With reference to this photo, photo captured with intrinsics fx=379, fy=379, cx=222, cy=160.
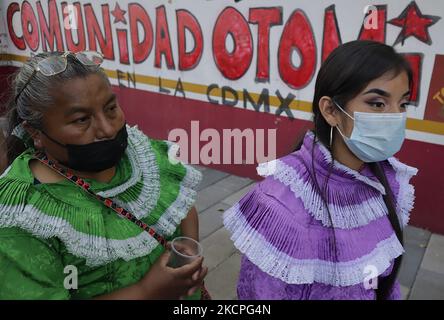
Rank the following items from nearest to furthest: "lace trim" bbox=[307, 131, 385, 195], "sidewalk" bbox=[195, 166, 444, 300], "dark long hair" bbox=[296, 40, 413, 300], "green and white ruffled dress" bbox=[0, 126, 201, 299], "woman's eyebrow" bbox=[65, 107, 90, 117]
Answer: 1. "green and white ruffled dress" bbox=[0, 126, 201, 299]
2. "woman's eyebrow" bbox=[65, 107, 90, 117]
3. "dark long hair" bbox=[296, 40, 413, 300]
4. "lace trim" bbox=[307, 131, 385, 195]
5. "sidewalk" bbox=[195, 166, 444, 300]

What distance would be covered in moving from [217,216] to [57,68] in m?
2.57

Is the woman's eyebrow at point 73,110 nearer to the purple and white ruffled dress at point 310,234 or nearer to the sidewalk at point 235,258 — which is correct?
the purple and white ruffled dress at point 310,234

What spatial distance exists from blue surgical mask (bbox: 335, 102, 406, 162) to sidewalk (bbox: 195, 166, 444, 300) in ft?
4.97

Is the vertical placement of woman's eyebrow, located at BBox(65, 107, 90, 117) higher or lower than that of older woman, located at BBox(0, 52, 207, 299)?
higher

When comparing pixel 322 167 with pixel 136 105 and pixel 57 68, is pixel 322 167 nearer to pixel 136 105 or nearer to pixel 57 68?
pixel 57 68

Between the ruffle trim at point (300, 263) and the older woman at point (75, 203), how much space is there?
0.21m

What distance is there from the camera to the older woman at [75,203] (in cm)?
108

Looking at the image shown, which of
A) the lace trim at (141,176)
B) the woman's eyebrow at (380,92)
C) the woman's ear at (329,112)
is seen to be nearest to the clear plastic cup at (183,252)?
the lace trim at (141,176)

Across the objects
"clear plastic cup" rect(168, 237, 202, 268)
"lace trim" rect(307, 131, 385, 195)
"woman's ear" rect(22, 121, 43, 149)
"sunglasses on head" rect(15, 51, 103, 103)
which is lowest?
"clear plastic cup" rect(168, 237, 202, 268)

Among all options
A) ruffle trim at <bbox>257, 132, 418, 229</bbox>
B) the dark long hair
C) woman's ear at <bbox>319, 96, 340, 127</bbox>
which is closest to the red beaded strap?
ruffle trim at <bbox>257, 132, 418, 229</bbox>

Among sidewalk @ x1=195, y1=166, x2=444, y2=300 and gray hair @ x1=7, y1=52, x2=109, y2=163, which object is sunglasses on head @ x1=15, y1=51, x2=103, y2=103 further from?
sidewalk @ x1=195, y1=166, x2=444, y2=300

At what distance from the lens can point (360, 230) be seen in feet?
4.65

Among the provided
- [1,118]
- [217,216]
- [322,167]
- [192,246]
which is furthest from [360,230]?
[217,216]

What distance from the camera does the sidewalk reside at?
2621mm
